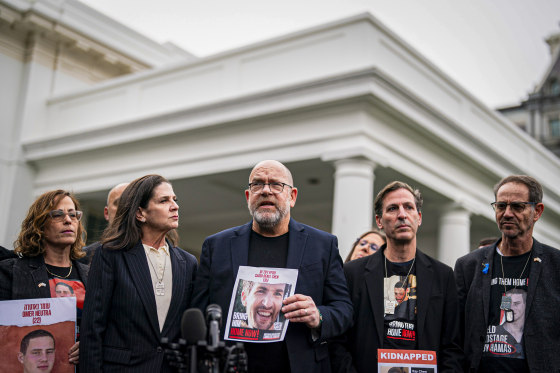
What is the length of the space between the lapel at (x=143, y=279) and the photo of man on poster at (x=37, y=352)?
0.63 metres

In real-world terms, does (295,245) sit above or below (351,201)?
below

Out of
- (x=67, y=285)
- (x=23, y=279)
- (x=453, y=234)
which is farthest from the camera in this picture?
(x=453, y=234)

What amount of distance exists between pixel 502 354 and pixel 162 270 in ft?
6.86

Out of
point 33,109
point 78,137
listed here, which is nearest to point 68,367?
point 78,137

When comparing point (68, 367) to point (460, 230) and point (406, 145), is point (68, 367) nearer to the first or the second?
point (406, 145)

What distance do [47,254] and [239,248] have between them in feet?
4.57

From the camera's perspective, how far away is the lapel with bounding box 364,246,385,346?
348cm

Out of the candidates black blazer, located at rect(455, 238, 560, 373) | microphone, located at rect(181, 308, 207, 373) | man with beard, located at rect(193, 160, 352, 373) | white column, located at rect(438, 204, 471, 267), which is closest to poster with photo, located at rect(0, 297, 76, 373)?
man with beard, located at rect(193, 160, 352, 373)

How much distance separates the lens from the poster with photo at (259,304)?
300cm

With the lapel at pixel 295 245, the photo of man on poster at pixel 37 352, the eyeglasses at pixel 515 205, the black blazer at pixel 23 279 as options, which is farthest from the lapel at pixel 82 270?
the eyeglasses at pixel 515 205

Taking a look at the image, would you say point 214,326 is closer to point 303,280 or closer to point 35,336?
point 303,280

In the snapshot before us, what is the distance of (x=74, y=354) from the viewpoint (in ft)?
11.1

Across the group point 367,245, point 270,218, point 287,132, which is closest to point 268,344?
point 270,218

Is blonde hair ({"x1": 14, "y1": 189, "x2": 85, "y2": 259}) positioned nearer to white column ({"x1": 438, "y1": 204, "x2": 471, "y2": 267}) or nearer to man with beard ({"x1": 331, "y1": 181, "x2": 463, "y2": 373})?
man with beard ({"x1": 331, "y1": 181, "x2": 463, "y2": 373})
